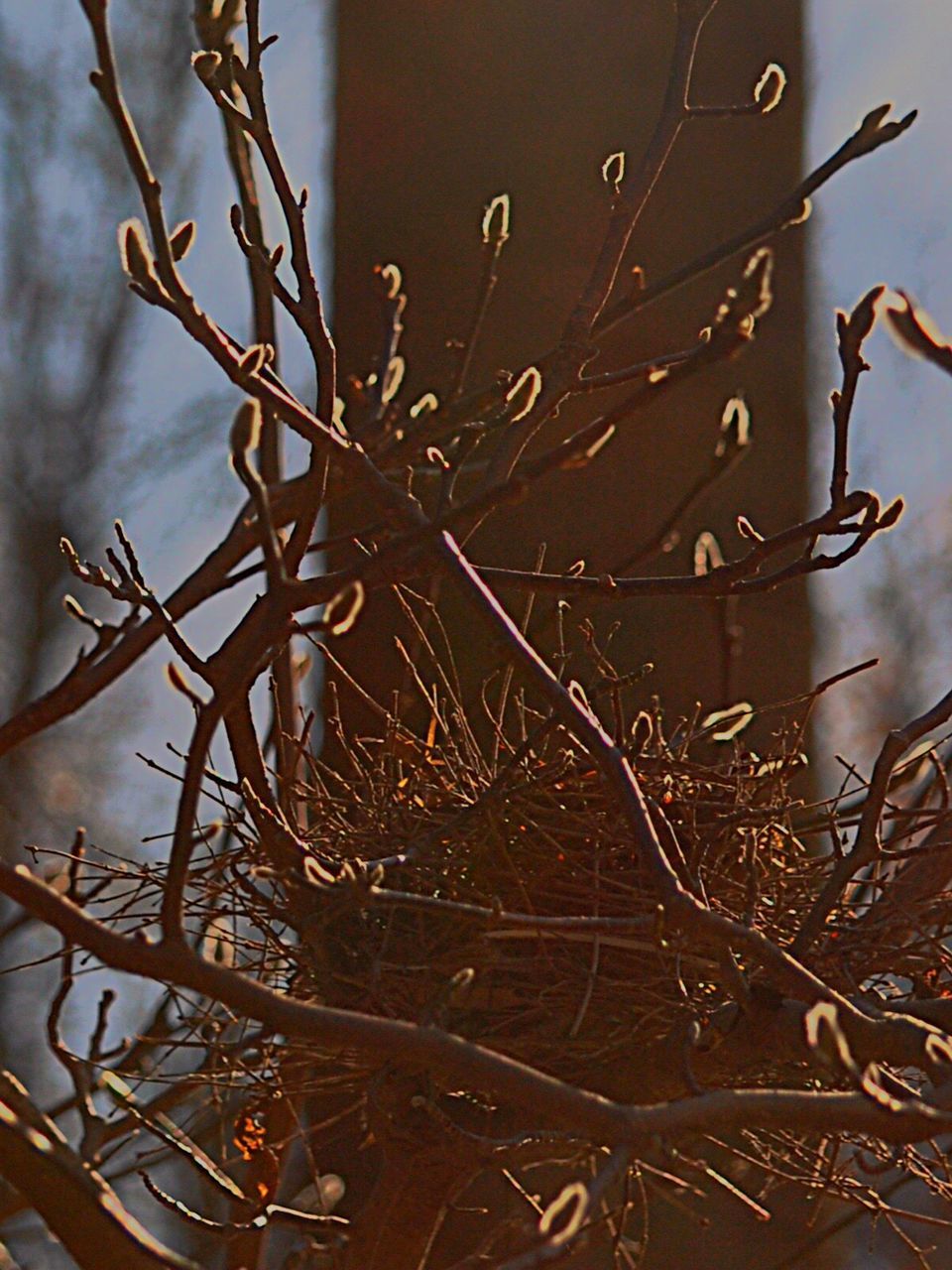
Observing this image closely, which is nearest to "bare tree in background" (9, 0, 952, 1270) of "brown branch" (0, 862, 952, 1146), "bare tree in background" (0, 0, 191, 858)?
"brown branch" (0, 862, 952, 1146)

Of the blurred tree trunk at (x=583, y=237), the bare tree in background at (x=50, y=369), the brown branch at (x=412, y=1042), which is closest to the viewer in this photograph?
the brown branch at (x=412, y=1042)

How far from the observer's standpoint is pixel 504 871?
851mm

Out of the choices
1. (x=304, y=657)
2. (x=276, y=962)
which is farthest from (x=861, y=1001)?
(x=304, y=657)

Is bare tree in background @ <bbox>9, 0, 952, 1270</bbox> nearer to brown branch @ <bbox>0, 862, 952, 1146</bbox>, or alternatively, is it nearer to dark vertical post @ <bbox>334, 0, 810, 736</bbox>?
brown branch @ <bbox>0, 862, 952, 1146</bbox>

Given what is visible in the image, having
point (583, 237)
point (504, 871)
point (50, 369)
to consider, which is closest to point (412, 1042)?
point (504, 871)

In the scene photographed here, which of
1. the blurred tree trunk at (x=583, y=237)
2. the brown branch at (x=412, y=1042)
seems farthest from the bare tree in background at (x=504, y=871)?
the blurred tree trunk at (x=583, y=237)

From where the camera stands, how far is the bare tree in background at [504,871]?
555 millimetres

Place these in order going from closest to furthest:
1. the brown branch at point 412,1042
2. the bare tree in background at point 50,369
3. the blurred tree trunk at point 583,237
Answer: the brown branch at point 412,1042
the blurred tree trunk at point 583,237
the bare tree in background at point 50,369

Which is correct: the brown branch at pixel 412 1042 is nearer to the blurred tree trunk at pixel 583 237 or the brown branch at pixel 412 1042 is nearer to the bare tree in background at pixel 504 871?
Result: the bare tree in background at pixel 504 871

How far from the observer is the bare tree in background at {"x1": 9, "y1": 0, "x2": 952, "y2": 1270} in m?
0.56

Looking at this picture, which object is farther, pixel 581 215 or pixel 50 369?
pixel 50 369

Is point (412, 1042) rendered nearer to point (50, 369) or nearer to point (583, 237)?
point (583, 237)

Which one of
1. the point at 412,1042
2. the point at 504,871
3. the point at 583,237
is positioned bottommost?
the point at 412,1042

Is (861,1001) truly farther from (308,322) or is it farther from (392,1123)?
(308,322)
